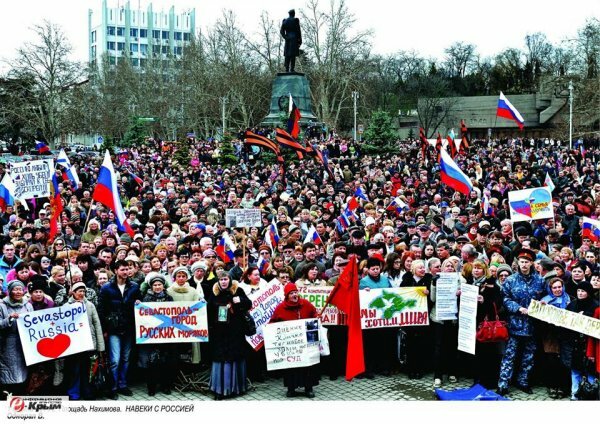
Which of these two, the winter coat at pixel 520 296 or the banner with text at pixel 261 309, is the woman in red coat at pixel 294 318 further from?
the winter coat at pixel 520 296

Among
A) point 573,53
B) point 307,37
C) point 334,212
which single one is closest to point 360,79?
point 307,37

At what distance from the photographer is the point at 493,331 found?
321 inches

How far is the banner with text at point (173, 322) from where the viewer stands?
817 cm

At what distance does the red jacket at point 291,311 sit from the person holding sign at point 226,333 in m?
0.34

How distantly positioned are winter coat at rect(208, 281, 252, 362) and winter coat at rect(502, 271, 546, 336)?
2.97 m

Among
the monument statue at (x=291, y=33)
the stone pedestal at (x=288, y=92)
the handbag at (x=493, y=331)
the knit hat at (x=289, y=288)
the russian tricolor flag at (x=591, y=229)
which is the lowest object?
the handbag at (x=493, y=331)

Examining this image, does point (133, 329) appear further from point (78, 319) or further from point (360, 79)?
point (360, 79)

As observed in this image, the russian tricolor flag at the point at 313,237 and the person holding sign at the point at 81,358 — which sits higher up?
the russian tricolor flag at the point at 313,237

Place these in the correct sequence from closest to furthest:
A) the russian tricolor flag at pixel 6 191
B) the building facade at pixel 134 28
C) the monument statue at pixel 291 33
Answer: the russian tricolor flag at pixel 6 191 → the monument statue at pixel 291 33 → the building facade at pixel 134 28

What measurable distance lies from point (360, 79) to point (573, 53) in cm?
3095

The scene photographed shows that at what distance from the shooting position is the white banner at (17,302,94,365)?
294 inches

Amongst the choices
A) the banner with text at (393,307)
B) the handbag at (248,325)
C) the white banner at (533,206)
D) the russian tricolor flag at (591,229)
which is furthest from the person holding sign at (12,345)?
the white banner at (533,206)

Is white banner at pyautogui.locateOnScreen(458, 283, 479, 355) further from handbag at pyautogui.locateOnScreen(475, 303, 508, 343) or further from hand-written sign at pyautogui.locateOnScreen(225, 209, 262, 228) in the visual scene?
hand-written sign at pyautogui.locateOnScreen(225, 209, 262, 228)

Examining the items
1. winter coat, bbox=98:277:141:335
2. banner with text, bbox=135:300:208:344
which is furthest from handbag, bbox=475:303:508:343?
winter coat, bbox=98:277:141:335
